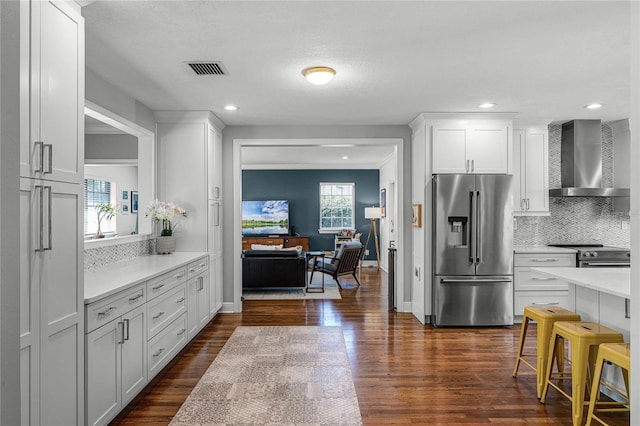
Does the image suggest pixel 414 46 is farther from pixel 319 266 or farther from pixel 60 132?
pixel 319 266

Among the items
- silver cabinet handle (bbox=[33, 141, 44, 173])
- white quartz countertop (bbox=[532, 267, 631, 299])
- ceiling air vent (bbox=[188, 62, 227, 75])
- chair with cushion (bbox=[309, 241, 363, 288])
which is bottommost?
chair with cushion (bbox=[309, 241, 363, 288])

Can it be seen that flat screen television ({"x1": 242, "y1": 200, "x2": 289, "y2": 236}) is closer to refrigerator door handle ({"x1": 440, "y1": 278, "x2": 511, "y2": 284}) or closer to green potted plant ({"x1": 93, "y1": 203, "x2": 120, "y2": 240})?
green potted plant ({"x1": 93, "y1": 203, "x2": 120, "y2": 240})

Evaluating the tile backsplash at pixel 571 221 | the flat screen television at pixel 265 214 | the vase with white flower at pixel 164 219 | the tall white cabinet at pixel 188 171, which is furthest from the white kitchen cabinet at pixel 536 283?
the flat screen television at pixel 265 214

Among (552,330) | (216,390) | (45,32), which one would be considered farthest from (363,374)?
(45,32)

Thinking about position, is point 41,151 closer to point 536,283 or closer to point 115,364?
point 115,364

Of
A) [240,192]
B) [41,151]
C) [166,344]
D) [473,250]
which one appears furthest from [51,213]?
[473,250]

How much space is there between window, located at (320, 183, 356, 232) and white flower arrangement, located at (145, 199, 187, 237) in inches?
234

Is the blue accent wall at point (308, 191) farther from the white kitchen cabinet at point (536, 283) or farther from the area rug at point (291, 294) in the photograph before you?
A: the white kitchen cabinet at point (536, 283)

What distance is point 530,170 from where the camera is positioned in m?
5.20

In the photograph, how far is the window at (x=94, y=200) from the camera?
5.87m

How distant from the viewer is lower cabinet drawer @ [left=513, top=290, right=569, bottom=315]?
477 centimetres

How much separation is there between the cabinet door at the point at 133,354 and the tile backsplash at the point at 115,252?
0.73 m

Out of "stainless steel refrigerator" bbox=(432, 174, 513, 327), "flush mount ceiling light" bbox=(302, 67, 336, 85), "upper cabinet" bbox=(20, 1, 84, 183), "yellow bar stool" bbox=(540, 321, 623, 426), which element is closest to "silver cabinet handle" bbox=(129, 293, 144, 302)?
"upper cabinet" bbox=(20, 1, 84, 183)

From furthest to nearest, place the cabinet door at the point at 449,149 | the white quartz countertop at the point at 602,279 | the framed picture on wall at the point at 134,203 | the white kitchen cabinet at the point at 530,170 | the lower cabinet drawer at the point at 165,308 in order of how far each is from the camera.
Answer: the framed picture on wall at the point at 134,203 → the white kitchen cabinet at the point at 530,170 → the cabinet door at the point at 449,149 → the lower cabinet drawer at the point at 165,308 → the white quartz countertop at the point at 602,279
